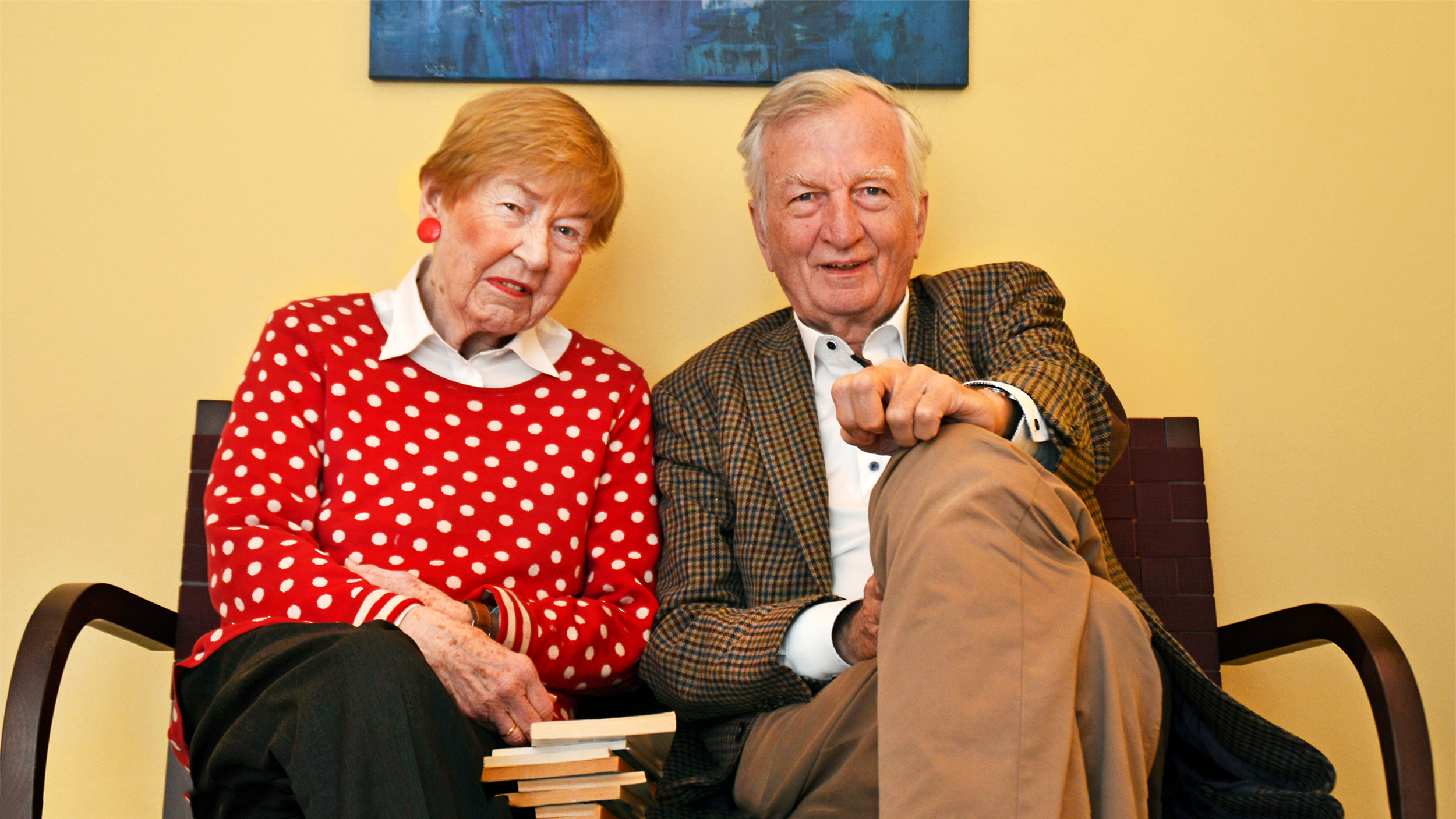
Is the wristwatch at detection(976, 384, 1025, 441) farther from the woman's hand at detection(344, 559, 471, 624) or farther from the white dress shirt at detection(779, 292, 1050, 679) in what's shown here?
the woman's hand at detection(344, 559, 471, 624)

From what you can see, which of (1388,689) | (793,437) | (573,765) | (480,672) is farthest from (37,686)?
(1388,689)

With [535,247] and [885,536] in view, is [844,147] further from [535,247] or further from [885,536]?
[885,536]

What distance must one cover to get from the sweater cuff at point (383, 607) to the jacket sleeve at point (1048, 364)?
0.83 m

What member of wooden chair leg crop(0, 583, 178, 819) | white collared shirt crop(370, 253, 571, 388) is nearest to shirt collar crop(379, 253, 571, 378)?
white collared shirt crop(370, 253, 571, 388)

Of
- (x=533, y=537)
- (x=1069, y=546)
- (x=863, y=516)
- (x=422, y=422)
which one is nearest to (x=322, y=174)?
(x=422, y=422)

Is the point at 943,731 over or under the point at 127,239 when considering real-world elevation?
under

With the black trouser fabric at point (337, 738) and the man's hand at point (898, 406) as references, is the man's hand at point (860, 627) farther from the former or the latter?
the black trouser fabric at point (337, 738)

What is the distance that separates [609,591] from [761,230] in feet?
2.16

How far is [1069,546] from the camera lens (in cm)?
117

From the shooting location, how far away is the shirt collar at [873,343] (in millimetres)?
1892

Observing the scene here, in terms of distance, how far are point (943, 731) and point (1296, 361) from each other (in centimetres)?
146

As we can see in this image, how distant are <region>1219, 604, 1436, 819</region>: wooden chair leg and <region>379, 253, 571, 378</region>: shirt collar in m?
1.19

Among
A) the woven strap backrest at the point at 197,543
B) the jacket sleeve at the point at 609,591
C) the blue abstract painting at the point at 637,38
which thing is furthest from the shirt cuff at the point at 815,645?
the blue abstract painting at the point at 637,38

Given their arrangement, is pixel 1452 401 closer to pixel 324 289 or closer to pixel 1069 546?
pixel 1069 546
